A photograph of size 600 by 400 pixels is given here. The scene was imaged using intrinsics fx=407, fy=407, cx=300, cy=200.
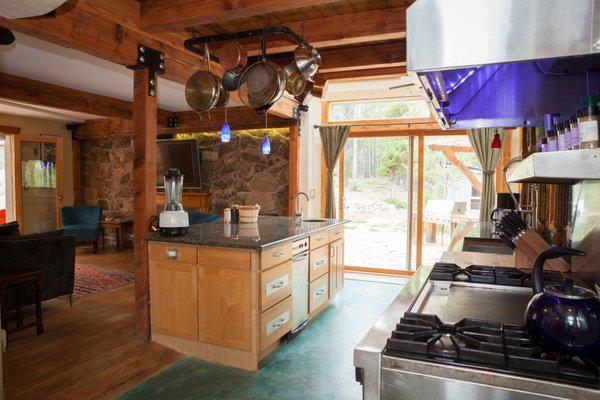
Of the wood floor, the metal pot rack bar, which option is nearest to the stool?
the wood floor

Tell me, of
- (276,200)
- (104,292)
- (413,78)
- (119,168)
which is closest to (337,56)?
(276,200)

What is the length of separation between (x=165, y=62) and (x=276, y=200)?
3189 mm

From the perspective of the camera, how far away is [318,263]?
4055mm

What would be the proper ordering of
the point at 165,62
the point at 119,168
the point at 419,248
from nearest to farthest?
the point at 165,62 → the point at 419,248 → the point at 119,168

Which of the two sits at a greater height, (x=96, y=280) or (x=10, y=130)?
(x=10, y=130)

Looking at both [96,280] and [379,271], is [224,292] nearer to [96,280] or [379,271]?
[96,280]

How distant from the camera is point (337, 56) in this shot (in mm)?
4441

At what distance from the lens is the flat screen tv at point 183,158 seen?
6.83 meters

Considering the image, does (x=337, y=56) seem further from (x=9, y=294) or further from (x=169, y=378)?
(x=9, y=294)

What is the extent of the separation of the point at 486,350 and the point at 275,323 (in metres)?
2.33

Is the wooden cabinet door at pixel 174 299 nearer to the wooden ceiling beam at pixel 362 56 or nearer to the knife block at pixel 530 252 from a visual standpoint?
the knife block at pixel 530 252

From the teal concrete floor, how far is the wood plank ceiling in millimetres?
2493

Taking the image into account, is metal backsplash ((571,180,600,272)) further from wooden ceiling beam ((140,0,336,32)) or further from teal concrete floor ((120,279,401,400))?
wooden ceiling beam ((140,0,336,32))

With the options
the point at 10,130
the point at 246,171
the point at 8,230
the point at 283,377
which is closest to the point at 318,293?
the point at 283,377
